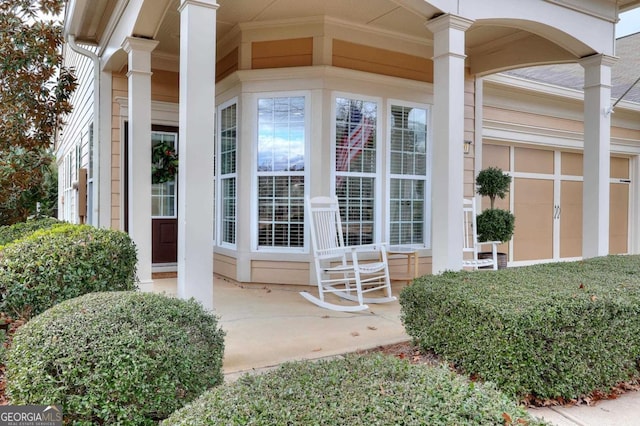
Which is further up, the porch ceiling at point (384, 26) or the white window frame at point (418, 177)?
the porch ceiling at point (384, 26)

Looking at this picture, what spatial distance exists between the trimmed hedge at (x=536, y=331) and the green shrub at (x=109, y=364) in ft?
4.35

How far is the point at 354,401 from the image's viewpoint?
1.29 metres

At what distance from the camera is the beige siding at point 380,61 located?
17.3ft

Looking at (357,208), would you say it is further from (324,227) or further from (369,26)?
(369,26)

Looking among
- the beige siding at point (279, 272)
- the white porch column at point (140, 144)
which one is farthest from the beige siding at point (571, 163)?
the white porch column at point (140, 144)

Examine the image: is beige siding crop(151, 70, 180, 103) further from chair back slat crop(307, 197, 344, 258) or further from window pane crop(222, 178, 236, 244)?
chair back slat crop(307, 197, 344, 258)

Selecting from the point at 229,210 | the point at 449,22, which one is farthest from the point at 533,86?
the point at 229,210

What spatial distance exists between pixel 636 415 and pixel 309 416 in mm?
1947

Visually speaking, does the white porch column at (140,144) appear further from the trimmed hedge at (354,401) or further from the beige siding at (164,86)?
the trimmed hedge at (354,401)

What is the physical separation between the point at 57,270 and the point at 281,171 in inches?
113

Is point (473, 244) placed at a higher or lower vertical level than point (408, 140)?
lower

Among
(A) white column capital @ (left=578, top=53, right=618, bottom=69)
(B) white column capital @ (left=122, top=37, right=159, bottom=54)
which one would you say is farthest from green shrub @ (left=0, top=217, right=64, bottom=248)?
(A) white column capital @ (left=578, top=53, right=618, bottom=69)

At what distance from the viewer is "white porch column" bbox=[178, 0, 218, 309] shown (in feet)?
8.84

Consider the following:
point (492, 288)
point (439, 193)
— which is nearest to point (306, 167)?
point (439, 193)
